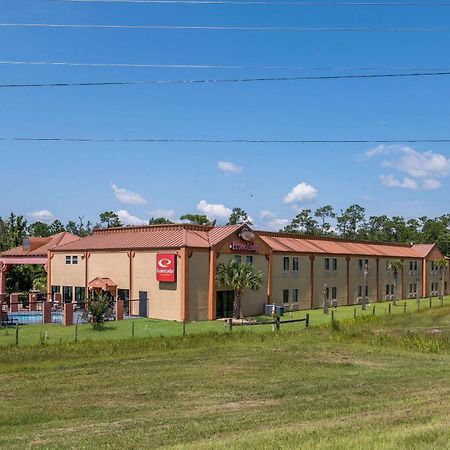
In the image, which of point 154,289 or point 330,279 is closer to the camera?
point 154,289

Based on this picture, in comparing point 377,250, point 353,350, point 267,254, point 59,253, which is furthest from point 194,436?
point 377,250

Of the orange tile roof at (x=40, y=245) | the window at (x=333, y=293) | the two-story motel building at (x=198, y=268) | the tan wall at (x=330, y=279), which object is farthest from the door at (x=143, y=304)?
the window at (x=333, y=293)

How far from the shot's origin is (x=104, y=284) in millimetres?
50312

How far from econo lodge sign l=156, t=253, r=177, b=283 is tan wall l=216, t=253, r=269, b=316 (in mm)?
3772

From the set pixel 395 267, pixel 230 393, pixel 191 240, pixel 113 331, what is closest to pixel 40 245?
pixel 191 240

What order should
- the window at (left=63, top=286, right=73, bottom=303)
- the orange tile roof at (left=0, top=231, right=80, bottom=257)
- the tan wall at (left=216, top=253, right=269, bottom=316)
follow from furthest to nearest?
1. the orange tile roof at (left=0, top=231, right=80, bottom=257)
2. the window at (left=63, top=286, right=73, bottom=303)
3. the tan wall at (left=216, top=253, right=269, bottom=316)

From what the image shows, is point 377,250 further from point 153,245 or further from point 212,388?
point 212,388

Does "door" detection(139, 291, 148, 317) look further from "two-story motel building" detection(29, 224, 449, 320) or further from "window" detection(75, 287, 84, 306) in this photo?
"window" detection(75, 287, 84, 306)

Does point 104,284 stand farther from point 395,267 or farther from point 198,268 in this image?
point 395,267

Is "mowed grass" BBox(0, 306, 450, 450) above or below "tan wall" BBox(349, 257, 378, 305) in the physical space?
below

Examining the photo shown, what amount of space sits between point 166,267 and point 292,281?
1504 centimetres

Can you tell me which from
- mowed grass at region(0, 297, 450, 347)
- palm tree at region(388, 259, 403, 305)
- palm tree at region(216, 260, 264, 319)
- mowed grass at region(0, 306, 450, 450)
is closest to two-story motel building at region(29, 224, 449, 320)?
palm tree at region(216, 260, 264, 319)

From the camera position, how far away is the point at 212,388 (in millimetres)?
18859

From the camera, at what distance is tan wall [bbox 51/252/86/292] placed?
5378cm
